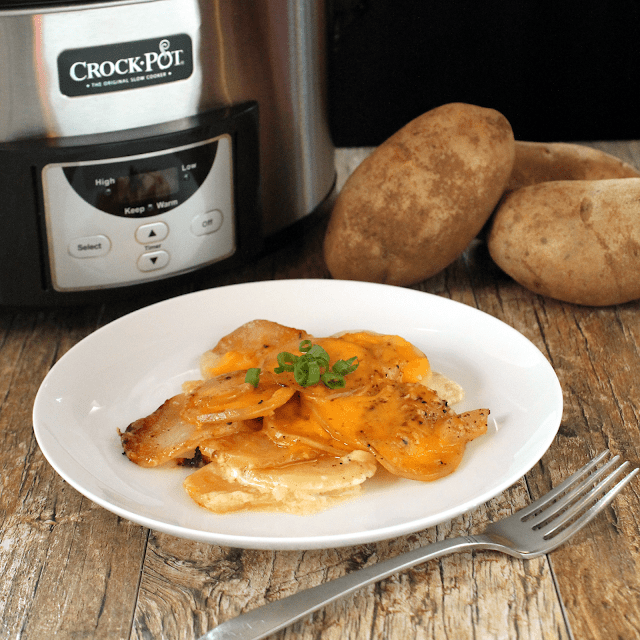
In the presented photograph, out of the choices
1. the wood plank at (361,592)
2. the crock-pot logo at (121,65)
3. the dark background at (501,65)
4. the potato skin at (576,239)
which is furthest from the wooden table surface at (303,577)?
the dark background at (501,65)

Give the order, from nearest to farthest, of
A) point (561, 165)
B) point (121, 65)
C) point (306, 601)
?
point (306, 601) → point (121, 65) → point (561, 165)

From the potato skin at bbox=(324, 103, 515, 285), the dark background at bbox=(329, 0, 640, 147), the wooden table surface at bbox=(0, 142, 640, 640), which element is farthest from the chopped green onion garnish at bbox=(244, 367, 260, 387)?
the dark background at bbox=(329, 0, 640, 147)

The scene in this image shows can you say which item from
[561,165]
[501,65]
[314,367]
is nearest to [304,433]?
[314,367]

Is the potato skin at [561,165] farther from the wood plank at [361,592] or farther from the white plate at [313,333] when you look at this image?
the wood plank at [361,592]

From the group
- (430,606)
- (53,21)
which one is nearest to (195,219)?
(53,21)

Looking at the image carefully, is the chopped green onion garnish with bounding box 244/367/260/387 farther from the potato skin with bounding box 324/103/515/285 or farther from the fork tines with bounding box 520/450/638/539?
the potato skin with bounding box 324/103/515/285

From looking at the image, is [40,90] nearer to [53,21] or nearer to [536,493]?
[53,21]

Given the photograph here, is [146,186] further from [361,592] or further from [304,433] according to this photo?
[361,592]
